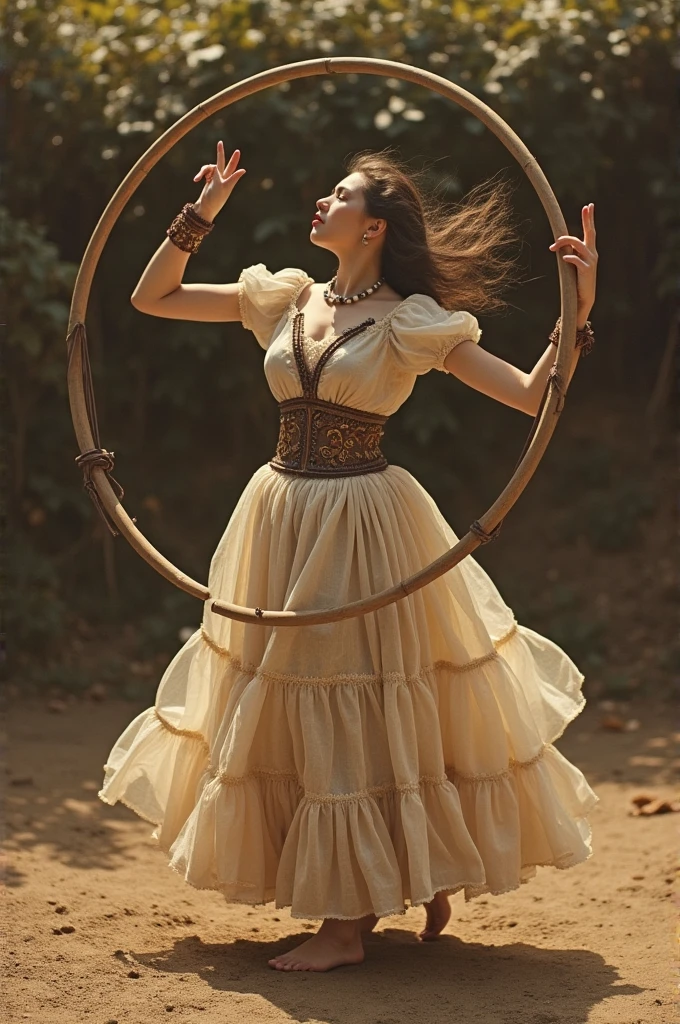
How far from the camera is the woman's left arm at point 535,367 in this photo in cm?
340

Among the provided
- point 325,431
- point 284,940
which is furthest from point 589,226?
point 284,940

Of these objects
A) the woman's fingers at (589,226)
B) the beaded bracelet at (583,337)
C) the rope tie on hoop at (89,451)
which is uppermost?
the woman's fingers at (589,226)

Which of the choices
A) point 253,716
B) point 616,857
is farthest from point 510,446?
point 253,716

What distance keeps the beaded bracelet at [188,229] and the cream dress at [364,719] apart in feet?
1.31

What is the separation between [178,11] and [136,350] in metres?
1.80

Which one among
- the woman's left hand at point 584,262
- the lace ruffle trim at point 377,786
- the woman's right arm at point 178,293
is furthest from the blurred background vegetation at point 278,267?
the woman's left hand at point 584,262

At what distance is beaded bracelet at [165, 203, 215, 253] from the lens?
3.85m

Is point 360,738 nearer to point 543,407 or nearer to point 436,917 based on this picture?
point 436,917

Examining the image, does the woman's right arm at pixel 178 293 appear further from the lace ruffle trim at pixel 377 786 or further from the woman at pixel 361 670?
the lace ruffle trim at pixel 377 786

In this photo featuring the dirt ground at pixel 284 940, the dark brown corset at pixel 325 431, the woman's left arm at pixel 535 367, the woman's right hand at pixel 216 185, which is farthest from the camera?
the woman's right hand at pixel 216 185

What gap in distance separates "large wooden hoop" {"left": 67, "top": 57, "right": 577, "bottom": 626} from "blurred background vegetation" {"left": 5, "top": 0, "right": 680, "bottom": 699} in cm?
261

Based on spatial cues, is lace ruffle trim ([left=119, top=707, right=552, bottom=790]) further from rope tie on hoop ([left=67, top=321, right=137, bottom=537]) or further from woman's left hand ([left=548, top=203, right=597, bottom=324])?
woman's left hand ([left=548, top=203, right=597, bottom=324])

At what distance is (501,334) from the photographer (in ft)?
23.9

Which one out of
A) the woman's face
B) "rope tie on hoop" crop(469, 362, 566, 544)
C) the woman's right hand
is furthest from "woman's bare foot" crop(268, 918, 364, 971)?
the woman's right hand
